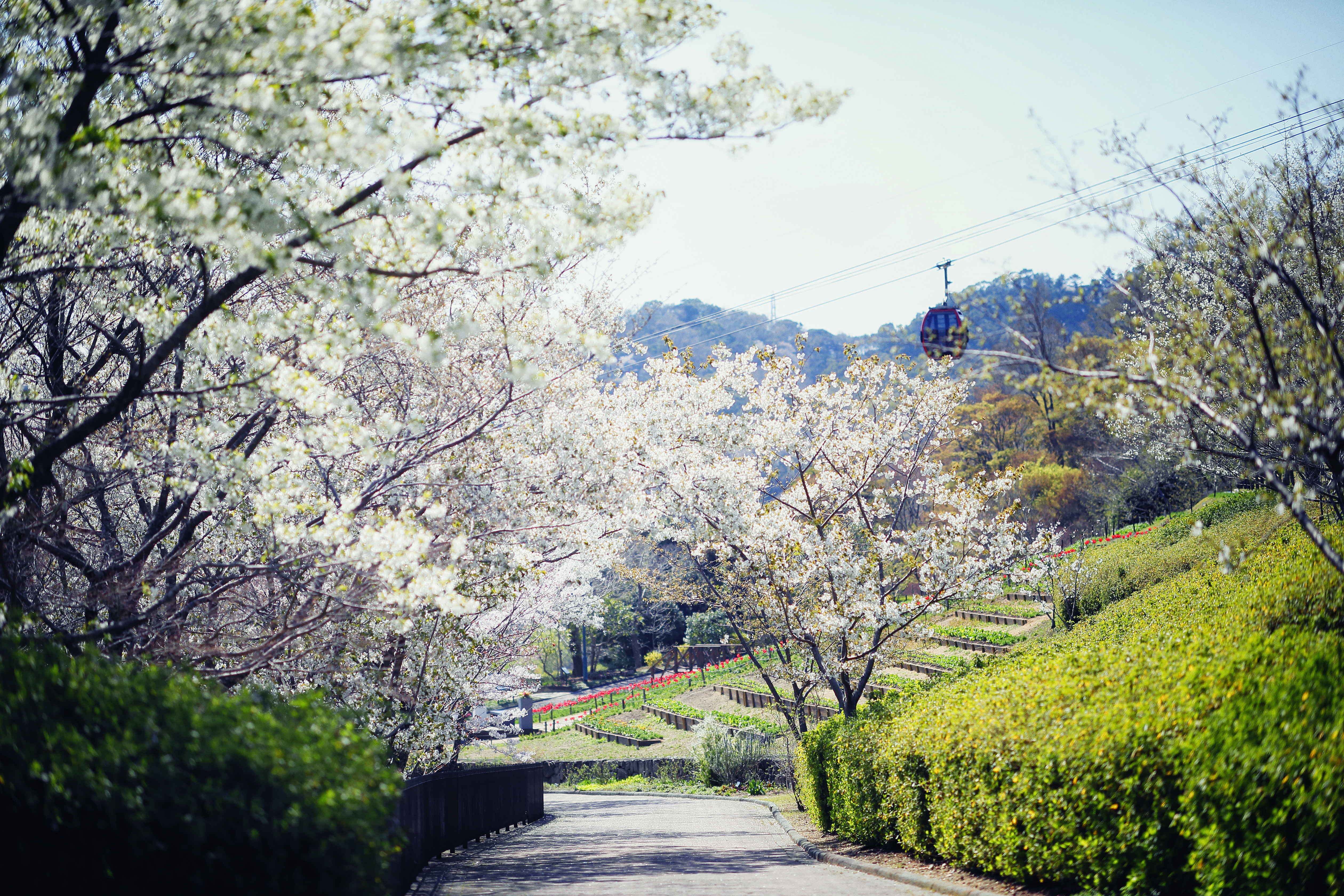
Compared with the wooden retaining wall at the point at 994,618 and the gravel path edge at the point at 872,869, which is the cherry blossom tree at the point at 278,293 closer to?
the gravel path edge at the point at 872,869

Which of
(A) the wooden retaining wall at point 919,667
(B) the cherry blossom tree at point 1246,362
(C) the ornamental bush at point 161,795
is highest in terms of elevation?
(B) the cherry blossom tree at point 1246,362

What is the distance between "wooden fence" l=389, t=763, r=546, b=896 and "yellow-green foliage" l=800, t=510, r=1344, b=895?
447cm

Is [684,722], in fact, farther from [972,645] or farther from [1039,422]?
[1039,422]

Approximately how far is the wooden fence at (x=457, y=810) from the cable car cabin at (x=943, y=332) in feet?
33.1

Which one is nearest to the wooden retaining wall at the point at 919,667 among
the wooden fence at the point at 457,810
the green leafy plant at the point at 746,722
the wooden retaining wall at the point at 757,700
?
the wooden retaining wall at the point at 757,700

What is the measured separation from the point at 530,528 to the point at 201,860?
580cm

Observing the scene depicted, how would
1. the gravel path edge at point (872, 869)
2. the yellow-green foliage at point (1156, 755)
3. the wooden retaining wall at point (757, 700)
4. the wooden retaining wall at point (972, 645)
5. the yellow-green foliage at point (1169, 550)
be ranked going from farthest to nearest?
the wooden retaining wall at point (972, 645), the wooden retaining wall at point (757, 700), the yellow-green foliage at point (1169, 550), the gravel path edge at point (872, 869), the yellow-green foliage at point (1156, 755)

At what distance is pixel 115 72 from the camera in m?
4.84

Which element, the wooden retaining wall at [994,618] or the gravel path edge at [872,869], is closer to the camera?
the gravel path edge at [872,869]

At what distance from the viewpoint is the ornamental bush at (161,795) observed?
10.6ft

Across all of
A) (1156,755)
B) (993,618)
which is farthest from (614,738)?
(1156,755)

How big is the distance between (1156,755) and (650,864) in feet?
22.1

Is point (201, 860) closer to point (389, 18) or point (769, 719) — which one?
point (389, 18)

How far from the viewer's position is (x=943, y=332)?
1917 cm
